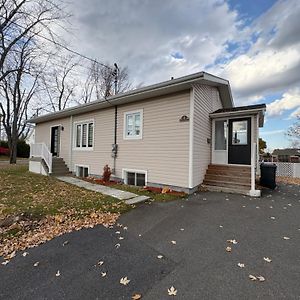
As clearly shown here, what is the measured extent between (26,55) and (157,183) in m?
12.6

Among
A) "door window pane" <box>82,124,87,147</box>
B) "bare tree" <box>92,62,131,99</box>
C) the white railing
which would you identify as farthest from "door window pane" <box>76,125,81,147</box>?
"bare tree" <box>92,62,131,99</box>

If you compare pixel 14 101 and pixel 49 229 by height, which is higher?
pixel 14 101

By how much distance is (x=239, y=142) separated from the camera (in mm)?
9055

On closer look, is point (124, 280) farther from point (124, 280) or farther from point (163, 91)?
point (163, 91)

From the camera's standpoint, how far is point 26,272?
2.88m

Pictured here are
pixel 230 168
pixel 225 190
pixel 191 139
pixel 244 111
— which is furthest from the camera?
pixel 230 168

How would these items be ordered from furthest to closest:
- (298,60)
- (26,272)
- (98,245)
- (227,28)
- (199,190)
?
(298,60), (227,28), (199,190), (98,245), (26,272)

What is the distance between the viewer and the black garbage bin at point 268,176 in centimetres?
889

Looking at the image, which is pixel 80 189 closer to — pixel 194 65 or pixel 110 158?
pixel 110 158

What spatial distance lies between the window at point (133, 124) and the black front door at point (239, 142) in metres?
4.01

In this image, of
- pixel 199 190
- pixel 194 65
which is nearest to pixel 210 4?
pixel 194 65

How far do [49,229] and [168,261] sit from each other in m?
2.70

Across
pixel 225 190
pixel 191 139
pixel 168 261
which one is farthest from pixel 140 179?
pixel 168 261

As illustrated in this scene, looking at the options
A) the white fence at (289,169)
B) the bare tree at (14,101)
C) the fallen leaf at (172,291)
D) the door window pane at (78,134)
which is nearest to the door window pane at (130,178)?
the door window pane at (78,134)
